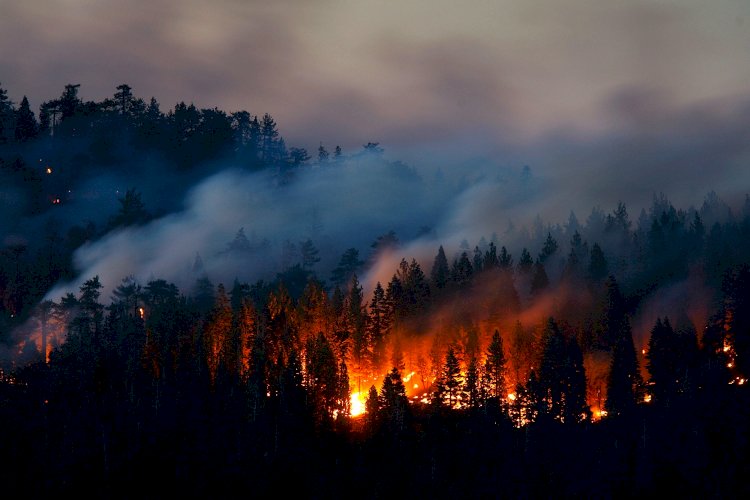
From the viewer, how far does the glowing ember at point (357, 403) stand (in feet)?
422

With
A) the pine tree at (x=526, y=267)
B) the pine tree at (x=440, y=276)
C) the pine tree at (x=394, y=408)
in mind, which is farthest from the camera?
the pine tree at (x=526, y=267)

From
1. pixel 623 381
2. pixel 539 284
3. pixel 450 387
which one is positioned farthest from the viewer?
pixel 539 284

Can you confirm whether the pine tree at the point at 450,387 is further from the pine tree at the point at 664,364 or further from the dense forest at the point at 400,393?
the pine tree at the point at 664,364

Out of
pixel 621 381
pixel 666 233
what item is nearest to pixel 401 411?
pixel 621 381

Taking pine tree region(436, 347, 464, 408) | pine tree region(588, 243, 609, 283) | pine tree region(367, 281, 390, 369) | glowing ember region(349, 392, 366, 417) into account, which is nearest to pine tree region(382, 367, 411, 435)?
pine tree region(436, 347, 464, 408)

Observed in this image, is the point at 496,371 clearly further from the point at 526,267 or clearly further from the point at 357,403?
the point at 526,267

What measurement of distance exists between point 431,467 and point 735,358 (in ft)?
198

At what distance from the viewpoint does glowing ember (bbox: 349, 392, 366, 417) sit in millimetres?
128500

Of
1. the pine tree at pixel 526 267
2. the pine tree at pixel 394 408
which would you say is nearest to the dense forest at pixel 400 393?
the pine tree at pixel 394 408

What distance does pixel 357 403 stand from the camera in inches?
5335

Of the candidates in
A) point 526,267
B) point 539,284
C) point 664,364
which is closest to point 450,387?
point 664,364

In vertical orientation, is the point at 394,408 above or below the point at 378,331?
below

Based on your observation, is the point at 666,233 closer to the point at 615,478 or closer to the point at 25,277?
the point at 615,478

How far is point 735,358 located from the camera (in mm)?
124438
